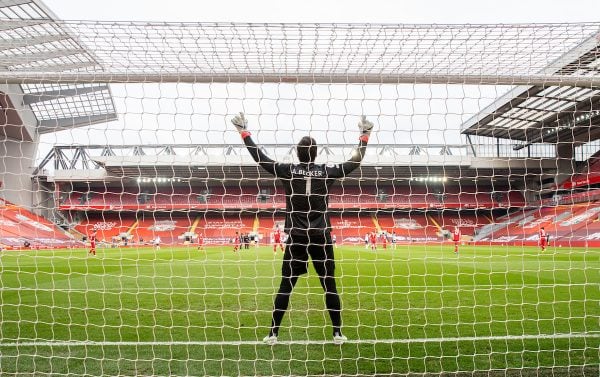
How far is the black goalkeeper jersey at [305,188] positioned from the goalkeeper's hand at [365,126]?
10 cm

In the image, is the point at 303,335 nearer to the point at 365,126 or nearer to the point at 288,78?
the point at 365,126

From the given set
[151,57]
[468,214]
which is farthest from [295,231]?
[468,214]

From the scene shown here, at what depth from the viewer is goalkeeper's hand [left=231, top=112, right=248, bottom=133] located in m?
4.16

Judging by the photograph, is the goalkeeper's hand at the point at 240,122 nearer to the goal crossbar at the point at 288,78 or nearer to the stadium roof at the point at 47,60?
the goal crossbar at the point at 288,78

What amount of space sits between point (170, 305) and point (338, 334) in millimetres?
3277

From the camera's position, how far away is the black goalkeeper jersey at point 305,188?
13.7ft

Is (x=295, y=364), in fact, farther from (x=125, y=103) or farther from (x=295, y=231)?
(x=125, y=103)

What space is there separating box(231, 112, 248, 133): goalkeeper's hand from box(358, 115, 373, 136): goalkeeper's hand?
3.35 ft

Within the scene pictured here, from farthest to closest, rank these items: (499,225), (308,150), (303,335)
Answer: (499,225)
(303,335)
(308,150)

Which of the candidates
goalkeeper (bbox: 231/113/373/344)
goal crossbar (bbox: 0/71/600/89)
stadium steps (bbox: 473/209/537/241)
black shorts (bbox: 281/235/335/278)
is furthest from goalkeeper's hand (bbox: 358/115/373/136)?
stadium steps (bbox: 473/209/537/241)

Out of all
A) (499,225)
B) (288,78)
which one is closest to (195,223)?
(499,225)

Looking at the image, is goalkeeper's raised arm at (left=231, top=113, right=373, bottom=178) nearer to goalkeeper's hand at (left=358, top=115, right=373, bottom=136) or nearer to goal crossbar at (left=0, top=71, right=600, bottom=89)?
goalkeeper's hand at (left=358, top=115, right=373, bottom=136)

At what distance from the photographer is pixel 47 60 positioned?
5262 mm

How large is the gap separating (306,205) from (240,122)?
94 centimetres
